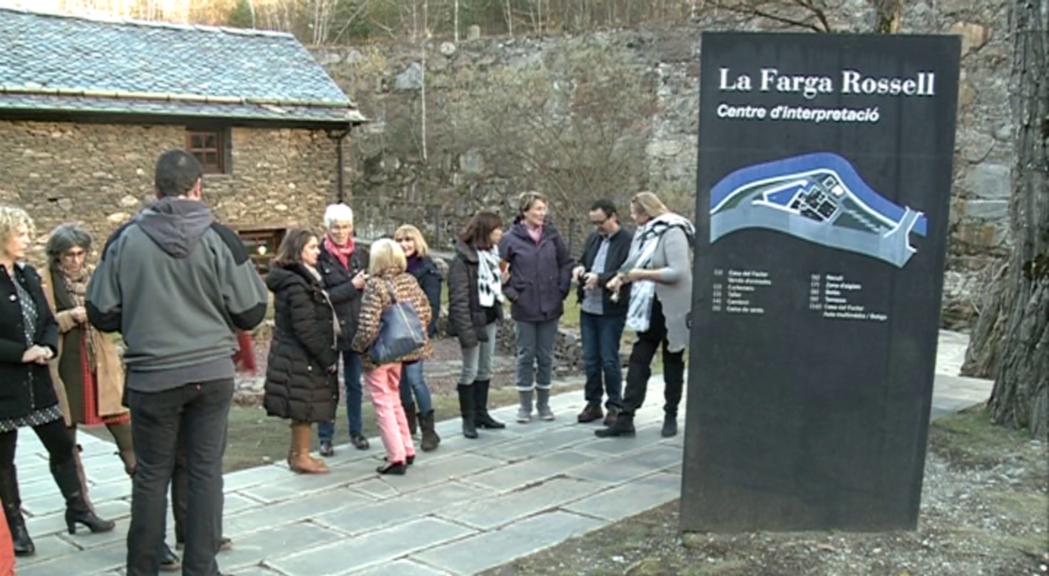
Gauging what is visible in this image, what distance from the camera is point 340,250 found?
630 cm

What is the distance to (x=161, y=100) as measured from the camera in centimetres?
1669

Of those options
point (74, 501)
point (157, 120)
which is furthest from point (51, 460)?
point (157, 120)

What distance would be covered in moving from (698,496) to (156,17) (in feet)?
121

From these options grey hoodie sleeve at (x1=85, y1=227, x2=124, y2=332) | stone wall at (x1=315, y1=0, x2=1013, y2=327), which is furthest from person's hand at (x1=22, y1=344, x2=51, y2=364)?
stone wall at (x1=315, y1=0, x2=1013, y2=327)

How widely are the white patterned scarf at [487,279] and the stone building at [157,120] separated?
10639 mm

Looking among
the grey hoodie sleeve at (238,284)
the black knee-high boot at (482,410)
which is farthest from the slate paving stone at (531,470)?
the grey hoodie sleeve at (238,284)

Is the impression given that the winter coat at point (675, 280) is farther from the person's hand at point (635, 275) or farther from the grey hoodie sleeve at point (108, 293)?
the grey hoodie sleeve at point (108, 293)

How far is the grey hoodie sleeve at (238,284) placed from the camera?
13.0 ft

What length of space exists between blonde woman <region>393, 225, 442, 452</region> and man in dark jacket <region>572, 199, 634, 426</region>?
3.70ft

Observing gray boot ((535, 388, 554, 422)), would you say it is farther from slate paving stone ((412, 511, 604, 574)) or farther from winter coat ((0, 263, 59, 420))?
winter coat ((0, 263, 59, 420))

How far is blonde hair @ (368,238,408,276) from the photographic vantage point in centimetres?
596

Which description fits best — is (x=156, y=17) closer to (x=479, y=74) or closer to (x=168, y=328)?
(x=479, y=74)

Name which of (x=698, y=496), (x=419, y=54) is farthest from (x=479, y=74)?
(x=698, y=496)

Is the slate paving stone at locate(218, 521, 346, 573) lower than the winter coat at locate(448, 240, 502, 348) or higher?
lower
